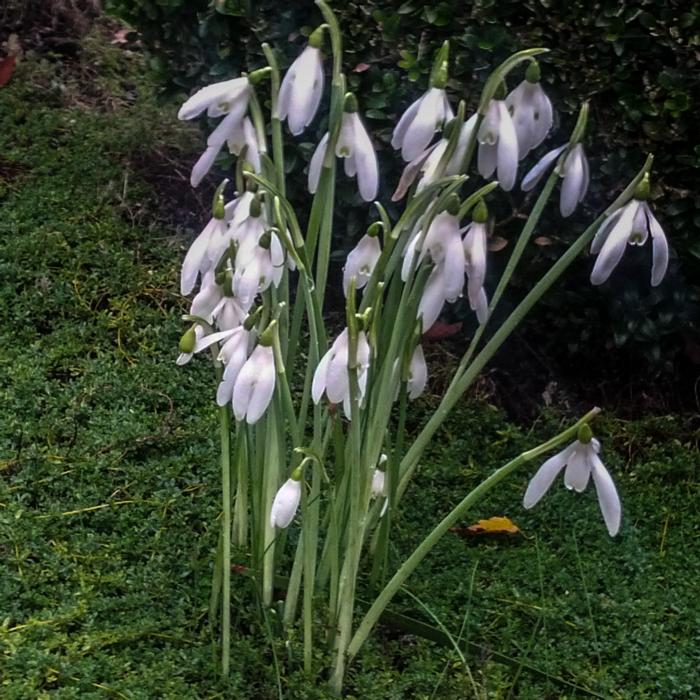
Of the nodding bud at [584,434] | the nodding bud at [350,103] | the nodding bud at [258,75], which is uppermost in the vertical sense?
the nodding bud at [258,75]

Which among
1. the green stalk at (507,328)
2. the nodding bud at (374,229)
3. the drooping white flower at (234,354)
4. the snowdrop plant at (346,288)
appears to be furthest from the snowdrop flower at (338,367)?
the green stalk at (507,328)

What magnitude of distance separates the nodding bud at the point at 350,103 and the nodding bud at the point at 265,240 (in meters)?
0.27

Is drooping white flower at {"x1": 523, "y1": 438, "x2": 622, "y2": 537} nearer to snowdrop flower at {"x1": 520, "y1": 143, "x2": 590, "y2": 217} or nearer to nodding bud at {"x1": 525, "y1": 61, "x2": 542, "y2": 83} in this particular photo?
snowdrop flower at {"x1": 520, "y1": 143, "x2": 590, "y2": 217}

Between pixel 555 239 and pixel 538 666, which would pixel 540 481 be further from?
pixel 555 239

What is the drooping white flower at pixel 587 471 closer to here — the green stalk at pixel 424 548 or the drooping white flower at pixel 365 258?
the green stalk at pixel 424 548

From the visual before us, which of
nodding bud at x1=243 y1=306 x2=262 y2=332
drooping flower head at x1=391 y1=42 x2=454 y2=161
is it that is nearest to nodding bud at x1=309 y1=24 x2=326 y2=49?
drooping flower head at x1=391 y1=42 x2=454 y2=161

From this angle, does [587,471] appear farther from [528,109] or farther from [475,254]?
[528,109]

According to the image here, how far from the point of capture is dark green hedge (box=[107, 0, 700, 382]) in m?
2.77

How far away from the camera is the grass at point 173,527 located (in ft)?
7.00

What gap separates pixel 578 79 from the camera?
9.37 feet

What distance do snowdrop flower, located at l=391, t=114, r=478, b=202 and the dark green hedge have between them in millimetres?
952

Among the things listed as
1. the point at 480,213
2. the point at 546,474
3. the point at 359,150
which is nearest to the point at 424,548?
the point at 546,474

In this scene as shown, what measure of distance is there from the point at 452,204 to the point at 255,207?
0.33 m

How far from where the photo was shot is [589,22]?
275cm
